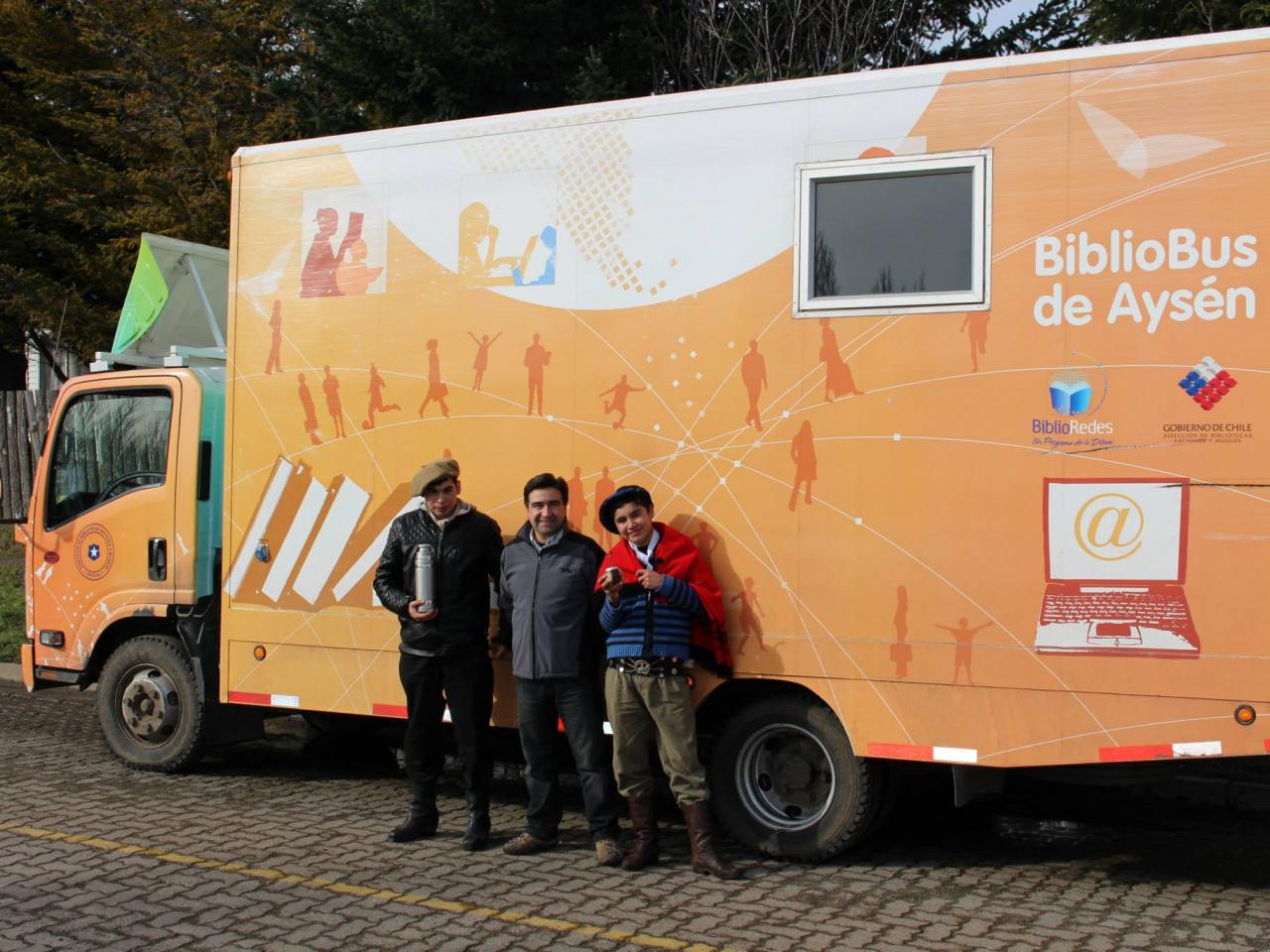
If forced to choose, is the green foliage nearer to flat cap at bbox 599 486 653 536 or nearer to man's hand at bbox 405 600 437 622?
flat cap at bbox 599 486 653 536

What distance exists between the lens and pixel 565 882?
5695mm

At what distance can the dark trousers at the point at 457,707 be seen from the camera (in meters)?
6.24

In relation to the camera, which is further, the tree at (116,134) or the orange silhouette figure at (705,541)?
the tree at (116,134)

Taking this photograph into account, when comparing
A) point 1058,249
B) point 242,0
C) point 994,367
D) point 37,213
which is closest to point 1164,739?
point 994,367

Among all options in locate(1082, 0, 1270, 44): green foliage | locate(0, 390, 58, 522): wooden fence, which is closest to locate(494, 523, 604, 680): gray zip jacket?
locate(1082, 0, 1270, 44): green foliage

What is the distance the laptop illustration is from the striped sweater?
1.49m

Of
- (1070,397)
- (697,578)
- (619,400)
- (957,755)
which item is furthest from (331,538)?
(1070,397)

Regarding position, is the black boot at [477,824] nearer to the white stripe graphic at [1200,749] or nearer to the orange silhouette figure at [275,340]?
the orange silhouette figure at [275,340]

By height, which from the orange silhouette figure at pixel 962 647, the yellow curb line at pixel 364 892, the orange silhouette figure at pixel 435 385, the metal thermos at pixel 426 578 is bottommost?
the yellow curb line at pixel 364 892

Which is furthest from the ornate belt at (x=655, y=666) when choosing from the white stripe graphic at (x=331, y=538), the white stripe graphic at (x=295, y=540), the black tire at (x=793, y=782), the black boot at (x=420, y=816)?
the white stripe graphic at (x=295, y=540)

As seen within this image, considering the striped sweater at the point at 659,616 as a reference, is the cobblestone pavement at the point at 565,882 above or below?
below

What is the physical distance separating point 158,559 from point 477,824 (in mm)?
2775

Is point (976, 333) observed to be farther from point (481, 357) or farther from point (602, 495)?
point (481, 357)

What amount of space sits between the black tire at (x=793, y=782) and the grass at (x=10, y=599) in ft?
19.9
